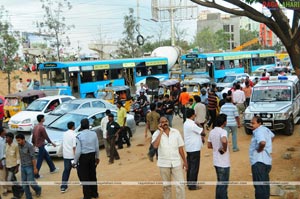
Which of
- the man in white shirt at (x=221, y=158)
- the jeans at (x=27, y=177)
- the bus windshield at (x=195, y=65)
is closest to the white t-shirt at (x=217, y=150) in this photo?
the man in white shirt at (x=221, y=158)

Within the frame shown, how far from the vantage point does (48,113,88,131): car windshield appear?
1312 cm

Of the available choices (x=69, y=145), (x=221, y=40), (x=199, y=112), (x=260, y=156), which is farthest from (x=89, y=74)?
(x=221, y=40)

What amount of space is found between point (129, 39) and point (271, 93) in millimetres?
34601

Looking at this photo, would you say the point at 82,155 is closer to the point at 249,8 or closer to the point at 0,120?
the point at 249,8

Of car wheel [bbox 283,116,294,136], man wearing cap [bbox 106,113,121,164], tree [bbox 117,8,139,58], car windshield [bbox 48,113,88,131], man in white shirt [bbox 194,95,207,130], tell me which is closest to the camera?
man wearing cap [bbox 106,113,121,164]

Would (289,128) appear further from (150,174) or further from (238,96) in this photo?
(150,174)

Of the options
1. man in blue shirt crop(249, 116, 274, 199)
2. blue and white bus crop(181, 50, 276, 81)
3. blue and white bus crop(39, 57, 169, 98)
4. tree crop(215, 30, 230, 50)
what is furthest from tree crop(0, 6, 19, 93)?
tree crop(215, 30, 230, 50)

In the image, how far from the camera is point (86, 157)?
26.7 ft

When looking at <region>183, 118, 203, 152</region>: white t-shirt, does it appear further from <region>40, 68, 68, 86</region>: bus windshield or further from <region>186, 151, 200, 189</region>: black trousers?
<region>40, 68, 68, 86</region>: bus windshield

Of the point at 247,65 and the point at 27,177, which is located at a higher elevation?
the point at 247,65

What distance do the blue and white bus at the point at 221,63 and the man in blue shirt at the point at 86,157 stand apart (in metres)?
24.3

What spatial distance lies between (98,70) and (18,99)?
26.6 ft

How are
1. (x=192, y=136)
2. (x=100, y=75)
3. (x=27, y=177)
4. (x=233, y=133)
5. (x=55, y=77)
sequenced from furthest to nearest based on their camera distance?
1. (x=100, y=75)
2. (x=55, y=77)
3. (x=233, y=133)
4. (x=27, y=177)
5. (x=192, y=136)

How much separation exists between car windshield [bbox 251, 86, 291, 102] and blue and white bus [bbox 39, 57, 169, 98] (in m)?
12.2
